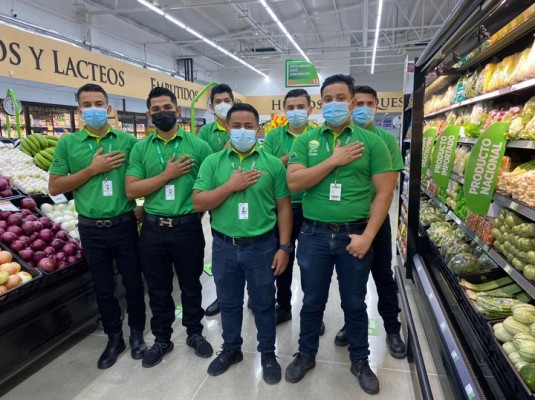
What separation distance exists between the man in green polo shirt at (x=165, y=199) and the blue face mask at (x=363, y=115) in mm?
1132

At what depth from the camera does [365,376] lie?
92.9 inches

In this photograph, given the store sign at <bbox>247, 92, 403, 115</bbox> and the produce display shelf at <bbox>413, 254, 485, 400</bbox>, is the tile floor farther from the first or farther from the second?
the store sign at <bbox>247, 92, 403, 115</bbox>

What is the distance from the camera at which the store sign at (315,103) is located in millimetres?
13147

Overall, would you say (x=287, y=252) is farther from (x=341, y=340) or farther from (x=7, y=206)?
(x=7, y=206)

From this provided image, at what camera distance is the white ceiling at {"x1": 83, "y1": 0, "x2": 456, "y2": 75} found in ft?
45.2

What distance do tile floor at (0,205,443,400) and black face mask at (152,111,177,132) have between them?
5.13 ft

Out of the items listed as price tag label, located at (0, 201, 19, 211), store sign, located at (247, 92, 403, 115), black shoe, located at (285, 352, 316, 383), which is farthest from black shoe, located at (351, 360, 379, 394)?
store sign, located at (247, 92, 403, 115)

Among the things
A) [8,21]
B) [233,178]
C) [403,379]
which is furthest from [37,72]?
[403,379]

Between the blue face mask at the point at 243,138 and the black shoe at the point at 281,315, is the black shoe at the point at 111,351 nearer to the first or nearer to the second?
the black shoe at the point at 281,315

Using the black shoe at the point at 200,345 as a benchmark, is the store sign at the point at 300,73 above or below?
above

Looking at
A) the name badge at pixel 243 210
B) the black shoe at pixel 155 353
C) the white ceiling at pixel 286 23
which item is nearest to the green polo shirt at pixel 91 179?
the name badge at pixel 243 210

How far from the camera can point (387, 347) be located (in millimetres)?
2812

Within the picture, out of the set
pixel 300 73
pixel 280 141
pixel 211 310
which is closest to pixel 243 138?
pixel 280 141

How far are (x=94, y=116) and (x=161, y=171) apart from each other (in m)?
0.55
